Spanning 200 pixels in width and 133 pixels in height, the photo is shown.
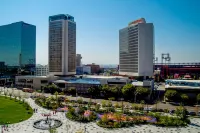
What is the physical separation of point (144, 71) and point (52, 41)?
52.8 m

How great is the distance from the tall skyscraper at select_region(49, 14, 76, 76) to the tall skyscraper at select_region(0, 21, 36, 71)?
36.6m

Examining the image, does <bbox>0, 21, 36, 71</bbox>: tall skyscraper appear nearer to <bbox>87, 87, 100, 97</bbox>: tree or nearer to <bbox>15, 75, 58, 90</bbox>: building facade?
<bbox>15, 75, 58, 90</bbox>: building facade

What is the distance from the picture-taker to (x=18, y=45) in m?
138

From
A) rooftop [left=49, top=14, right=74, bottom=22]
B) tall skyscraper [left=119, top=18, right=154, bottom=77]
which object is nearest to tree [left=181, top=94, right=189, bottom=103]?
tall skyscraper [left=119, top=18, right=154, bottom=77]

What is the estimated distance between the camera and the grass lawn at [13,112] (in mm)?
43159

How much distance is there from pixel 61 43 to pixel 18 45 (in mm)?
46688

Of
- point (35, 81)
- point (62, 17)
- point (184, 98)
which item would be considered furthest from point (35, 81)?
point (184, 98)

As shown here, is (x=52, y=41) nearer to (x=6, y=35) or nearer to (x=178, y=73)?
(x=6, y=35)

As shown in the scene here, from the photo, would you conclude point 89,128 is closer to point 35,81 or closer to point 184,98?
point 184,98

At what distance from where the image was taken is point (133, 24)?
107125 millimetres

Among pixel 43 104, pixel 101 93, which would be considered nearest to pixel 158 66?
pixel 101 93

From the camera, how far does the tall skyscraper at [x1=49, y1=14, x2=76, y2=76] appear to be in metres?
108

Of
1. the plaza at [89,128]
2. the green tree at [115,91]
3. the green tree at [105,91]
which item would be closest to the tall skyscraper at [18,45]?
the green tree at [105,91]

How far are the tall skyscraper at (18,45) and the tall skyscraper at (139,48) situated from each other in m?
73.1
